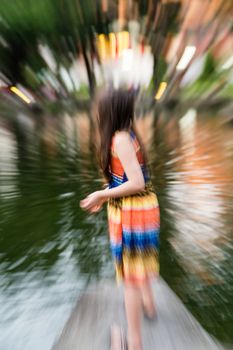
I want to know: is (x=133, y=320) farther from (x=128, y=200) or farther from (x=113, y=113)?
(x=113, y=113)

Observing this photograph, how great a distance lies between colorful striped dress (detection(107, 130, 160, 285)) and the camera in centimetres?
255

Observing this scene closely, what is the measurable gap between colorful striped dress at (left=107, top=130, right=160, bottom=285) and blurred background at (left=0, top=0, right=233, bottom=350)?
0.50 meters

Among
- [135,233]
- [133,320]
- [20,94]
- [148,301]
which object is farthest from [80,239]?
[20,94]

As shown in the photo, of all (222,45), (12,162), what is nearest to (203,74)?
(222,45)

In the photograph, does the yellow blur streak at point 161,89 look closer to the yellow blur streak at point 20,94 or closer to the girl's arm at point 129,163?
the yellow blur streak at point 20,94

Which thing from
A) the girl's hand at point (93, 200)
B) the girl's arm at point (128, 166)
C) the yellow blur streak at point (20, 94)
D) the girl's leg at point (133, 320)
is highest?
the yellow blur streak at point (20, 94)

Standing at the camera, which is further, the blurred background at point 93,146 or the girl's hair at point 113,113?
the blurred background at point 93,146

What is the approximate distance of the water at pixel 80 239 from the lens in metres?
3.69

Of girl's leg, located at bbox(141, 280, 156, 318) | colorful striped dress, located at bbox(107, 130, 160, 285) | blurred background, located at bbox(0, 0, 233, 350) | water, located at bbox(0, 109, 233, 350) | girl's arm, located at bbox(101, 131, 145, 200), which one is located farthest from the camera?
blurred background, located at bbox(0, 0, 233, 350)

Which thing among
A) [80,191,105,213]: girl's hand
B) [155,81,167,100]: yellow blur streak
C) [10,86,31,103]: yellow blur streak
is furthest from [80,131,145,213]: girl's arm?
[155,81,167,100]: yellow blur streak

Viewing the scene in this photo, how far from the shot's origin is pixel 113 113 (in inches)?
98.5

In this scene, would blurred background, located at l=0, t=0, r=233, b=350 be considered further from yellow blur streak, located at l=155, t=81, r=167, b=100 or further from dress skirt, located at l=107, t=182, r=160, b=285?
dress skirt, located at l=107, t=182, r=160, b=285

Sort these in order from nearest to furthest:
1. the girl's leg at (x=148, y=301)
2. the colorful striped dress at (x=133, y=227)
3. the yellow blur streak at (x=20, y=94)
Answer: the colorful striped dress at (x=133, y=227)
the girl's leg at (x=148, y=301)
the yellow blur streak at (x=20, y=94)

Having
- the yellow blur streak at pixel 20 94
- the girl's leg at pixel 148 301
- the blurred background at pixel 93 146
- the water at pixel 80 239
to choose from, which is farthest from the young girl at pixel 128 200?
the yellow blur streak at pixel 20 94
